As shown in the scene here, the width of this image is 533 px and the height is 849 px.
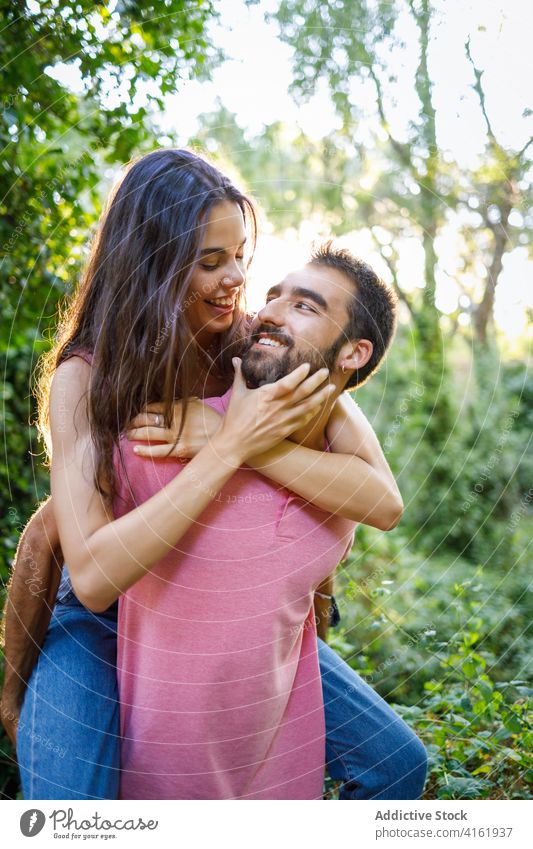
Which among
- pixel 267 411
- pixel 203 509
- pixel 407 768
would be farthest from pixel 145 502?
pixel 407 768

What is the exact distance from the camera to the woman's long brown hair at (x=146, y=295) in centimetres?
160

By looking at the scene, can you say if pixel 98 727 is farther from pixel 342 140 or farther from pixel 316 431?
pixel 342 140

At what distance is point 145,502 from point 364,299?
2.08 feet

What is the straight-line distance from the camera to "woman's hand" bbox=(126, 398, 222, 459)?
157 centimetres

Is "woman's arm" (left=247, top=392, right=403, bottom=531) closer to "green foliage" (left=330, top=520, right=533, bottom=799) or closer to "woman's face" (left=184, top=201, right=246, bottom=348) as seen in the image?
"woman's face" (left=184, top=201, right=246, bottom=348)

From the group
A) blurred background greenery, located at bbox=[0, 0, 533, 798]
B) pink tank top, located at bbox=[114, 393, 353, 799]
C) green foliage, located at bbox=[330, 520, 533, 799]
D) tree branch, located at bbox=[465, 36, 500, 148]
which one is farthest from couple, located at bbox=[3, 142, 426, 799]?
tree branch, located at bbox=[465, 36, 500, 148]

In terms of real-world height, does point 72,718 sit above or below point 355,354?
below

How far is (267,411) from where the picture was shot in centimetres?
157

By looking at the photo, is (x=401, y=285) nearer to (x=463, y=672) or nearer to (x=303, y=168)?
(x=303, y=168)

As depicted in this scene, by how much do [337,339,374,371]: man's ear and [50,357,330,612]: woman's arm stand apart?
0.13 metres

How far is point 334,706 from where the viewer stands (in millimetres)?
1877

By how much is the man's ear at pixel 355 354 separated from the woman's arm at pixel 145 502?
13 centimetres
